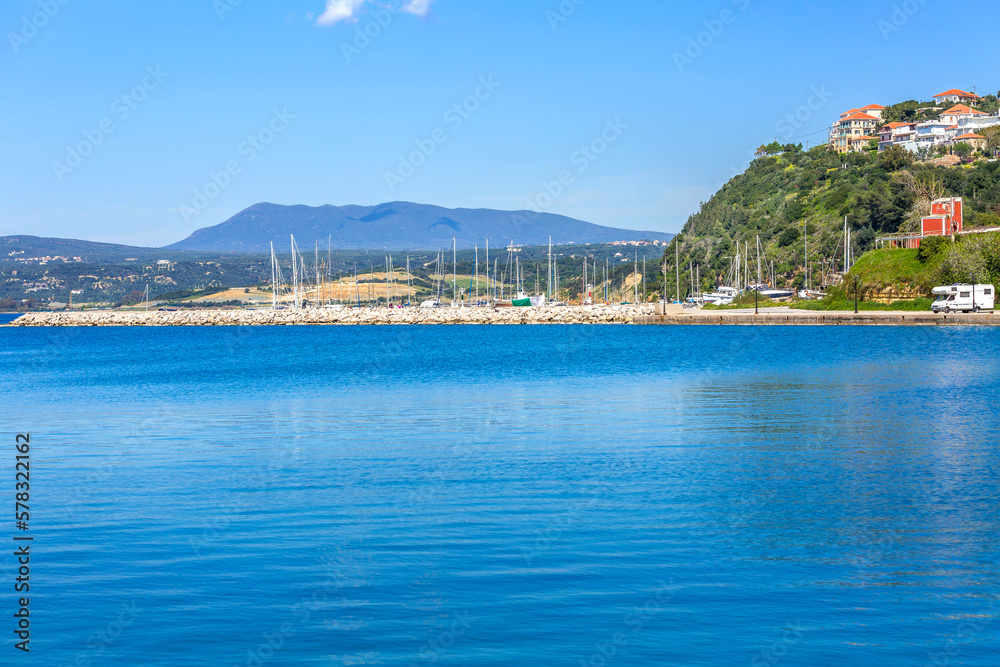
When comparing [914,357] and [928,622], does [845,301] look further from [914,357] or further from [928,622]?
[928,622]

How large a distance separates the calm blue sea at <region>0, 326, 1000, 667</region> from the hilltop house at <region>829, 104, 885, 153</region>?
423 ft

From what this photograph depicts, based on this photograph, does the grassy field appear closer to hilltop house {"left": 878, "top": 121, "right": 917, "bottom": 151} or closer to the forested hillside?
the forested hillside

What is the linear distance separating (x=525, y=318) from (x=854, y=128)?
8563cm

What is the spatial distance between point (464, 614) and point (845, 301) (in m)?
70.3

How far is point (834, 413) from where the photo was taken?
20922mm

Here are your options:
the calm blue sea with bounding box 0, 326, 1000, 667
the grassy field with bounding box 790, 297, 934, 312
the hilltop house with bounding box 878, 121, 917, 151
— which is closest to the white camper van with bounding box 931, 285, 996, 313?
the grassy field with bounding box 790, 297, 934, 312

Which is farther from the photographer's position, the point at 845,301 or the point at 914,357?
the point at 845,301

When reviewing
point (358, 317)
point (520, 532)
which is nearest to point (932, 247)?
point (358, 317)

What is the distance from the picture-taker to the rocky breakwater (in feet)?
297

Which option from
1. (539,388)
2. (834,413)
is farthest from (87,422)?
(834,413)

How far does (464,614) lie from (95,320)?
111713mm

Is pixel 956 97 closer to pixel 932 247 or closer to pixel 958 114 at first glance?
pixel 958 114

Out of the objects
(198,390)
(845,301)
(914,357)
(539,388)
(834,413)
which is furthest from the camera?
(845,301)

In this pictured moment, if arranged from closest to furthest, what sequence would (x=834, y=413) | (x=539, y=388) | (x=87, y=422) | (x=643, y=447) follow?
(x=643, y=447) < (x=834, y=413) < (x=87, y=422) < (x=539, y=388)
